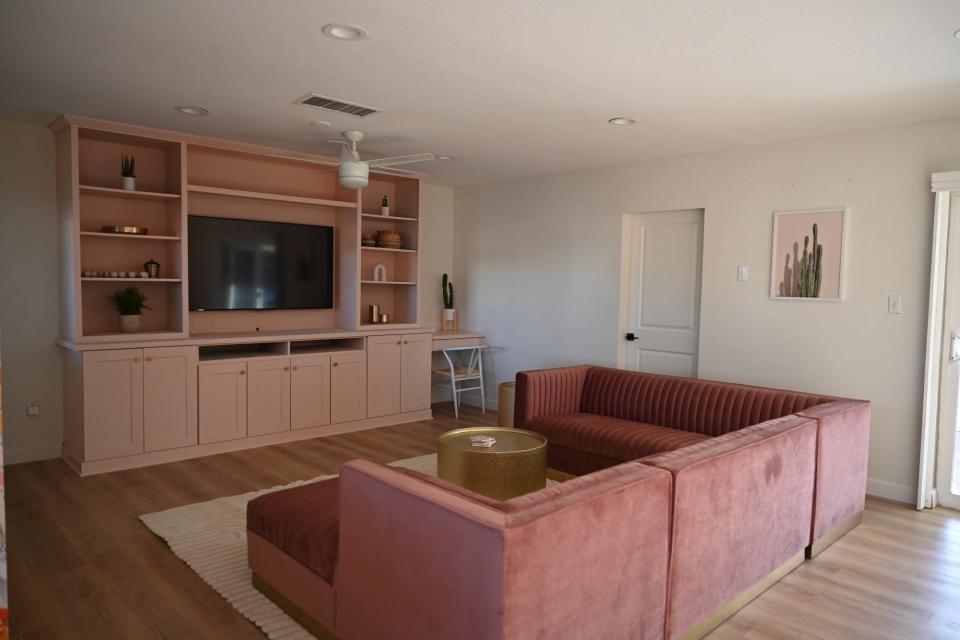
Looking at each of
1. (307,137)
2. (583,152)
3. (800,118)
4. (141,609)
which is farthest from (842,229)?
(141,609)

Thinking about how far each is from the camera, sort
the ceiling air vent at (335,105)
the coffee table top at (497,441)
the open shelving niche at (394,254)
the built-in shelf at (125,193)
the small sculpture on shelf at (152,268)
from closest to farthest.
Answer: the coffee table top at (497,441) < the ceiling air vent at (335,105) < the built-in shelf at (125,193) < the small sculpture on shelf at (152,268) < the open shelving niche at (394,254)

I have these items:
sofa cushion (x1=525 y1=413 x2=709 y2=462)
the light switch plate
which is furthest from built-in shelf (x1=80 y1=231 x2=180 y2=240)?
the light switch plate

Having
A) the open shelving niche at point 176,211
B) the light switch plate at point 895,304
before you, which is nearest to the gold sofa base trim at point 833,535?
the light switch plate at point 895,304

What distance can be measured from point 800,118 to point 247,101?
3330mm

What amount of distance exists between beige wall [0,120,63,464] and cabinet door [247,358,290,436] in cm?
133

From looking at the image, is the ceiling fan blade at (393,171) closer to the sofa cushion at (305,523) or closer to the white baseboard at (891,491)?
the sofa cushion at (305,523)

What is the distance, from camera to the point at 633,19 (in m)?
2.43

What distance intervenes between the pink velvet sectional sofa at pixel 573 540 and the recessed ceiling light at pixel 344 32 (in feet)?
5.76

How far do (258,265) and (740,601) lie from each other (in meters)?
4.28

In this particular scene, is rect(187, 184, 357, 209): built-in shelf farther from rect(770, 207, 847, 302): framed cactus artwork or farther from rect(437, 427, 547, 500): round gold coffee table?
rect(770, 207, 847, 302): framed cactus artwork

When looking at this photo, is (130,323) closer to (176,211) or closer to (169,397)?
(169,397)

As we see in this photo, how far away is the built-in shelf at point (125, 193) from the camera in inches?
166

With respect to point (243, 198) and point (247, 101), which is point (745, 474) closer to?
point (247, 101)

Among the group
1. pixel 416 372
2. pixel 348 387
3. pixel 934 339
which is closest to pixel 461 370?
pixel 416 372
